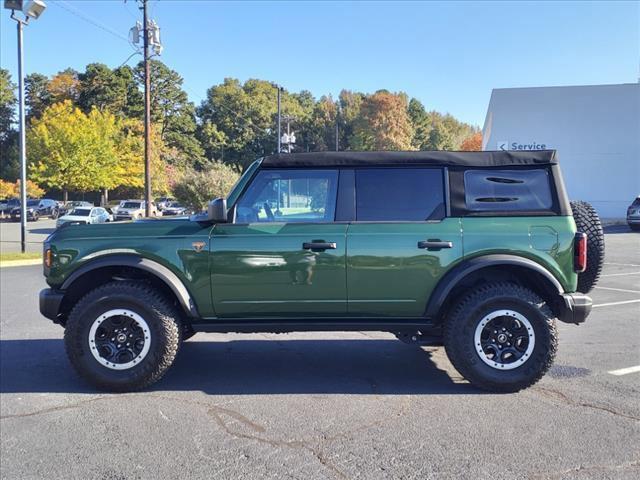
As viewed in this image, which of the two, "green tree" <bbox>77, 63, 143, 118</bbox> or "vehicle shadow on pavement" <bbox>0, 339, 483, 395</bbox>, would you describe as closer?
"vehicle shadow on pavement" <bbox>0, 339, 483, 395</bbox>

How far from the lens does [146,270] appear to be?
15.3ft

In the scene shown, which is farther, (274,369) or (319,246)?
(274,369)

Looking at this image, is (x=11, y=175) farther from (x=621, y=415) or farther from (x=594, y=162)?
(x=621, y=415)

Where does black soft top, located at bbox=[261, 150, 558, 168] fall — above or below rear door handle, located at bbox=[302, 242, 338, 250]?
above

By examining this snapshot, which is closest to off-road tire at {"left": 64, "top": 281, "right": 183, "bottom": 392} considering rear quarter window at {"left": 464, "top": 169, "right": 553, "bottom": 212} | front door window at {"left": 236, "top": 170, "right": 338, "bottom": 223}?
front door window at {"left": 236, "top": 170, "right": 338, "bottom": 223}

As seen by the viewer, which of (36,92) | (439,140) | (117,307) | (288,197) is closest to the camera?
(117,307)

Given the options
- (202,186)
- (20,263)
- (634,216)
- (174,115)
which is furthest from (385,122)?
(20,263)

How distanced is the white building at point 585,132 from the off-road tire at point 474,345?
29.3 metres

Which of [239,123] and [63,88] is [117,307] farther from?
[239,123]

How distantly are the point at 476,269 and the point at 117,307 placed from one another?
3.06 metres

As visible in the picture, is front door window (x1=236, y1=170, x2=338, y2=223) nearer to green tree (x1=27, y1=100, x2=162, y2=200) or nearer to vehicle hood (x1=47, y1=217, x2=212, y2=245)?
vehicle hood (x1=47, y1=217, x2=212, y2=245)

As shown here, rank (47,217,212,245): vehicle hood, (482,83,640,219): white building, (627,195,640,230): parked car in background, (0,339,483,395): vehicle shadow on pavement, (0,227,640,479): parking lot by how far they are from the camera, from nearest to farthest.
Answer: (0,227,640,479): parking lot
(47,217,212,245): vehicle hood
(0,339,483,395): vehicle shadow on pavement
(627,195,640,230): parked car in background
(482,83,640,219): white building

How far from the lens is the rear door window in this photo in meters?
4.79

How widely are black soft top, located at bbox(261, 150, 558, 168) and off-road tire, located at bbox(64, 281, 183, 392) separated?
1596mm
